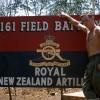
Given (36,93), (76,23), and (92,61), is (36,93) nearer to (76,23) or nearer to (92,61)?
(76,23)

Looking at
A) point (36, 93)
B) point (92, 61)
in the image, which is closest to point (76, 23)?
point (92, 61)

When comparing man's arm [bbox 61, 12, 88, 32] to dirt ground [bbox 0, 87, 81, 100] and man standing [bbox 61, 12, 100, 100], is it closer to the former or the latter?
man standing [bbox 61, 12, 100, 100]

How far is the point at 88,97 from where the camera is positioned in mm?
6355

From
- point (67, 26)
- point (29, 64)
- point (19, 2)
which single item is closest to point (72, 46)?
point (67, 26)

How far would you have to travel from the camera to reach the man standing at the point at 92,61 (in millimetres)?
6332

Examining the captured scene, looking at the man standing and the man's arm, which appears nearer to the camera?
the man standing

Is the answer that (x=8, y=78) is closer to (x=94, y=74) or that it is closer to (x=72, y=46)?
(x=72, y=46)

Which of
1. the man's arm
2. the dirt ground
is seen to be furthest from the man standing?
the dirt ground

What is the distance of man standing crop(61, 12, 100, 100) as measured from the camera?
249 inches

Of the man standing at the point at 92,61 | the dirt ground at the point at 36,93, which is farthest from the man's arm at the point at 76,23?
the dirt ground at the point at 36,93

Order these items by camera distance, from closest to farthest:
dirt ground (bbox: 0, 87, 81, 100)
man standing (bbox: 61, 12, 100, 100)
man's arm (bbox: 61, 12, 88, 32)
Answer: man standing (bbox: 61, 12, 100, 100) < man's arm (bbox: 61, 12, 88, 32) < dirt ground (bbox: 0, 87, 81, 100)

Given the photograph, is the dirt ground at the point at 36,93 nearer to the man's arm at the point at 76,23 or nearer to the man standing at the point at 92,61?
the man's arm at the point at 76,23

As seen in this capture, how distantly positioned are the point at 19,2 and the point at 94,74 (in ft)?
72.9

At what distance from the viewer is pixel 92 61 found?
6418mm
